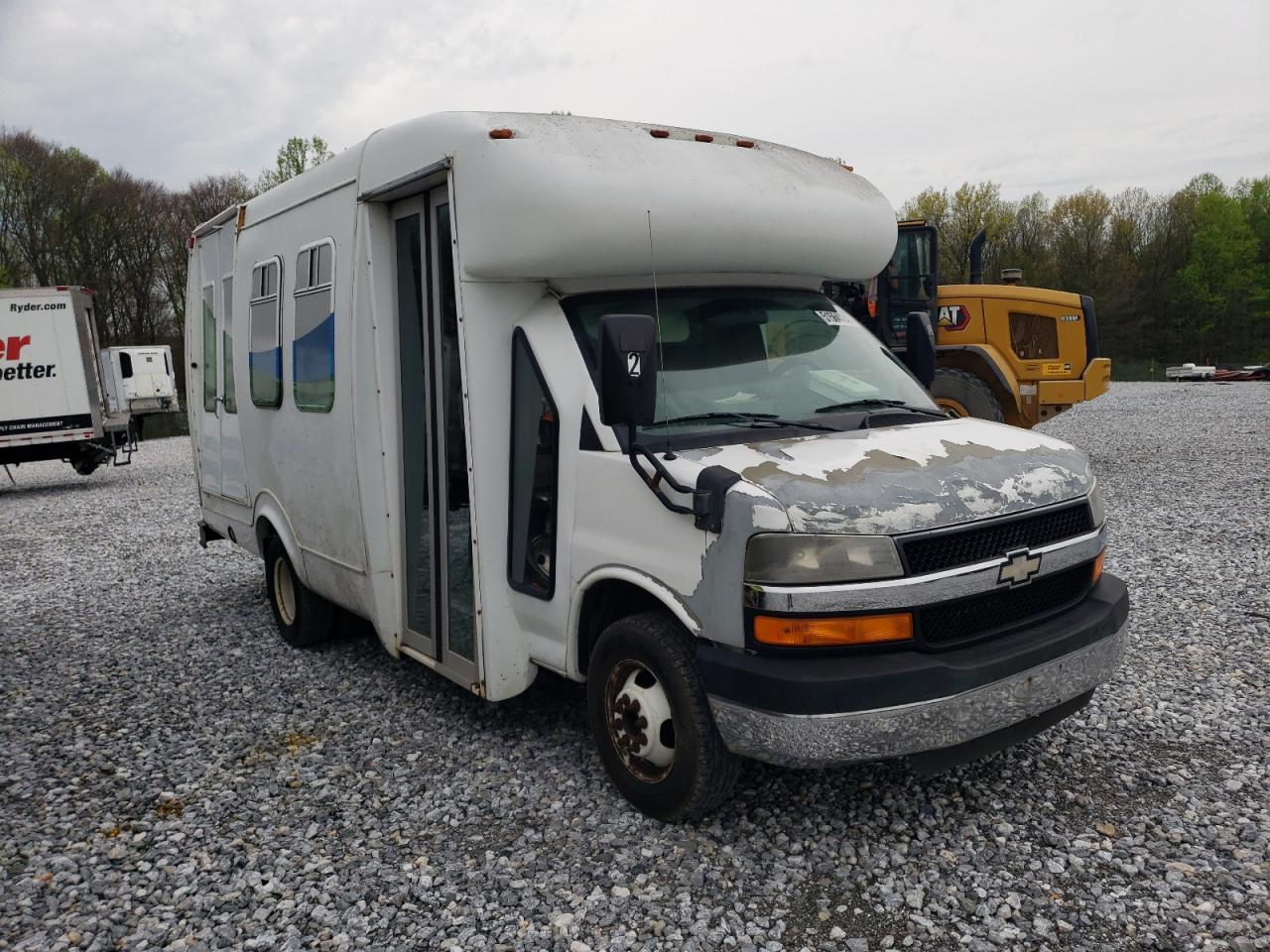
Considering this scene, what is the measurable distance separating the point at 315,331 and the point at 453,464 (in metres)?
1.45

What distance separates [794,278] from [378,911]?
3330 mm

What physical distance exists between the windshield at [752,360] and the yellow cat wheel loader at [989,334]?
26.8ft

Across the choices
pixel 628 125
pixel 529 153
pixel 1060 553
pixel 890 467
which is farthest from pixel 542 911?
pixel 628 125

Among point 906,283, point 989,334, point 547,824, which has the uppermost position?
point 906,283

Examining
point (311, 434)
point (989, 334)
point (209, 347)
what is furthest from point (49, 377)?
point (989, 334)

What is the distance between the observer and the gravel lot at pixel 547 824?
326 centimetres

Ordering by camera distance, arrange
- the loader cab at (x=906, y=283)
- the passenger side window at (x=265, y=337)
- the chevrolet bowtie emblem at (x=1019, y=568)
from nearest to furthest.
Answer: the chevrolet bowtie emblem at (x=1019, y=568) → the passenger side window at (x=265, y=337) → the loader cab at (x=906, y=283)

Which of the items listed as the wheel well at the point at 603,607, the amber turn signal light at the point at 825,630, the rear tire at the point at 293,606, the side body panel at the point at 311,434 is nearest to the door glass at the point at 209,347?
the side body panel at the point at 311,434

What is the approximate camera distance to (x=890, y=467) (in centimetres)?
352

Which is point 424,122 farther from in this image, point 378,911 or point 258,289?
point 378,911

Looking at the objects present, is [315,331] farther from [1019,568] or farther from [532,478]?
[1019,568]

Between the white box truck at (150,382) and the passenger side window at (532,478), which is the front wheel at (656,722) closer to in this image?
the passenger side window at (532,478)

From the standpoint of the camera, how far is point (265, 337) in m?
6.21

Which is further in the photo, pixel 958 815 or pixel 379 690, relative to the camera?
pixel 379 690
